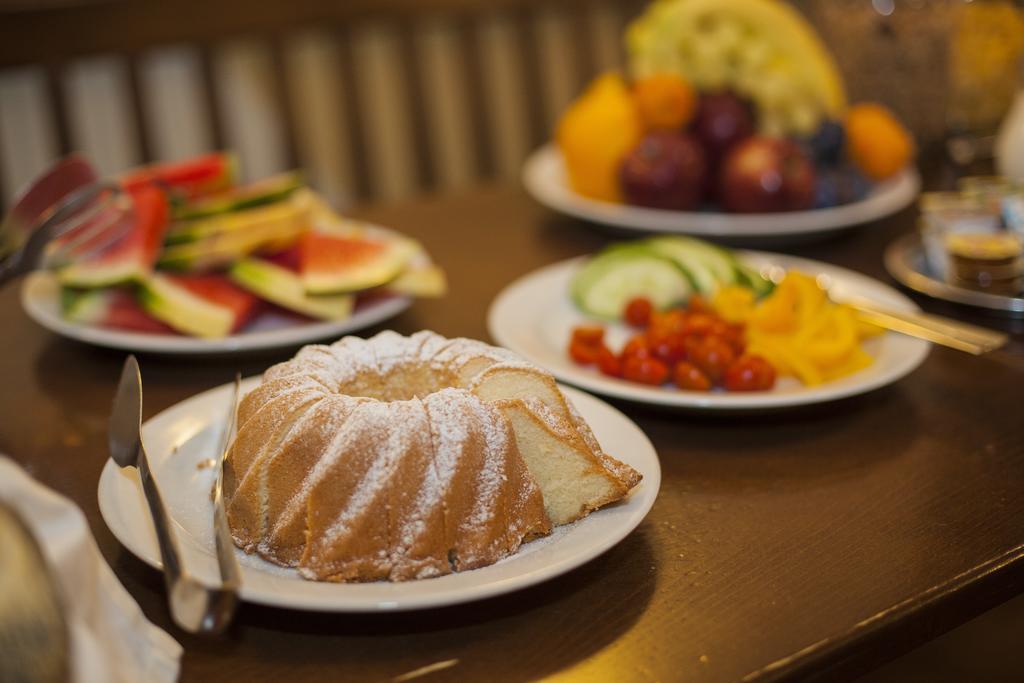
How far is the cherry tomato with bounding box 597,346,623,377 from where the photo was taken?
1.43m

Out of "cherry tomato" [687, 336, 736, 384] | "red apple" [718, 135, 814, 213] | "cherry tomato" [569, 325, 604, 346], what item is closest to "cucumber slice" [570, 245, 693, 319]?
"cherry tomato" [569, 325, 604, 346]

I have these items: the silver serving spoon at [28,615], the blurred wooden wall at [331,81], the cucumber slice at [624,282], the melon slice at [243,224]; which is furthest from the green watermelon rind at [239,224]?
the blurred wooden wall at [331,81]

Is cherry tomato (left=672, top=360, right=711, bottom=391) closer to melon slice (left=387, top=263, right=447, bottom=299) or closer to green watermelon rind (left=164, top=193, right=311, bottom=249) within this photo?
melon slice (left=387, top=263, right=447, bottom=299)

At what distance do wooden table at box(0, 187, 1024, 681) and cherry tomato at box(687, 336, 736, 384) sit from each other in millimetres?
73

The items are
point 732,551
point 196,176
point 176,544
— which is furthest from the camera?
point 196,176

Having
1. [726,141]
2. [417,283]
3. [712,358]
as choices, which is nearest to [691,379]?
[712,358]

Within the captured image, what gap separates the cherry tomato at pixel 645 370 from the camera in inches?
54.9

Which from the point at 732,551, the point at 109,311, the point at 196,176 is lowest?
the point at 732,551

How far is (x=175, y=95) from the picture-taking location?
3854 mm

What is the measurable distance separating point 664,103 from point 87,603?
5.57ft

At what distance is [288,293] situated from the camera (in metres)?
1.66

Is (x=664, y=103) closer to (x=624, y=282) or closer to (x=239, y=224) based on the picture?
(x=624, y=282)

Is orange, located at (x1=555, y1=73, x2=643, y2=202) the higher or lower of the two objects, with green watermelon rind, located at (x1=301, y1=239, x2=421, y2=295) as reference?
higher

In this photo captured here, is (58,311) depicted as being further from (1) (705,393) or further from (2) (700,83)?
(2) (700,83)
